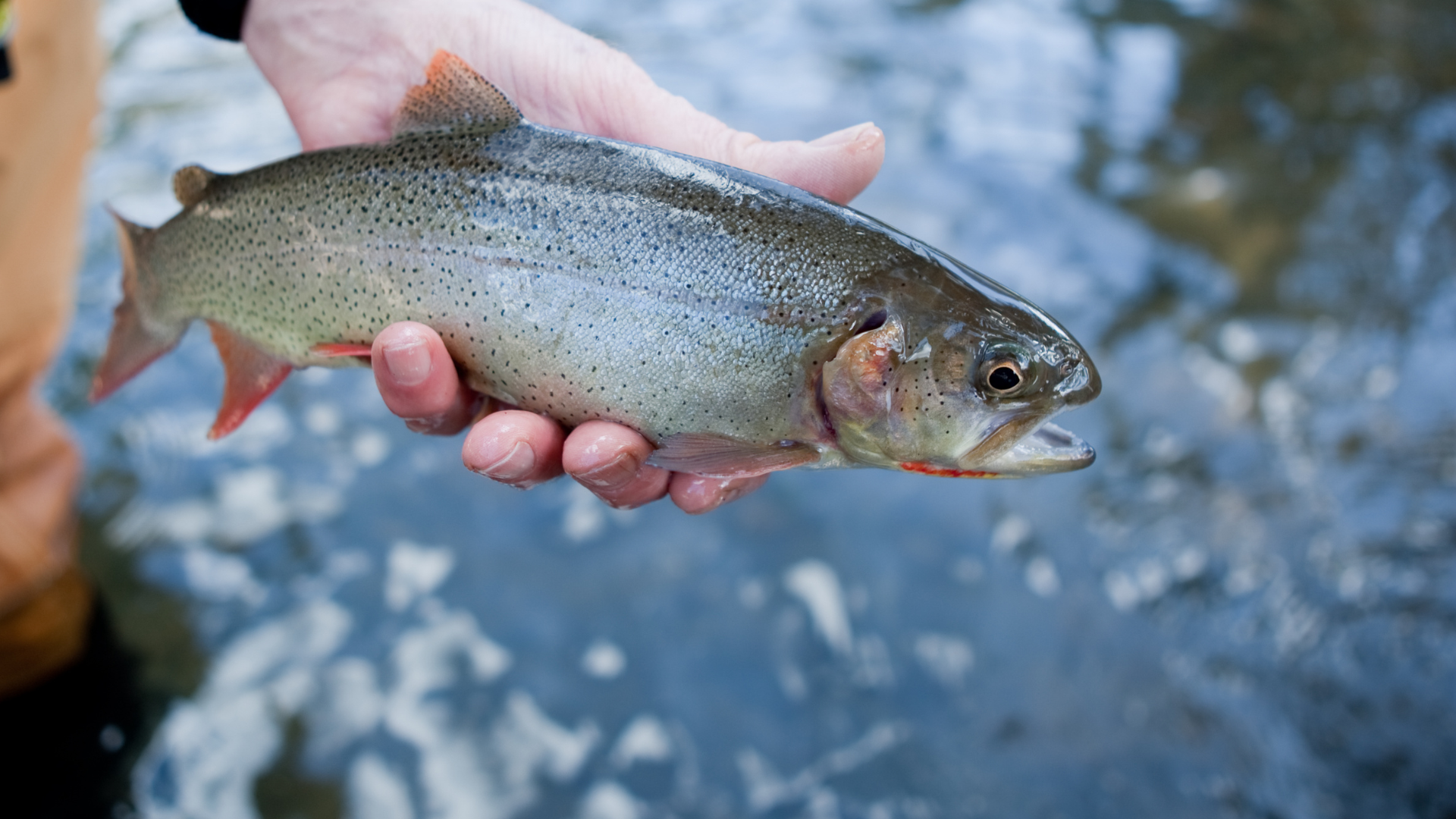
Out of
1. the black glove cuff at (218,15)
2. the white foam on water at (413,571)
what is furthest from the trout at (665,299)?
the white foam on water at (413,571)

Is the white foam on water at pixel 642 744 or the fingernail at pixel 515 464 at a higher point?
the fingernail at pixel 515 464

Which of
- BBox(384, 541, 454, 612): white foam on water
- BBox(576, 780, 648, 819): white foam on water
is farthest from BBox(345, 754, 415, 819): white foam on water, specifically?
BBox(384, 541, 454, 612): white foam on water

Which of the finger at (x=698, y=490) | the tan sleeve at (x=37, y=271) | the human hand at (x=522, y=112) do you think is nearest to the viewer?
the human hand at (x=522, y=112)

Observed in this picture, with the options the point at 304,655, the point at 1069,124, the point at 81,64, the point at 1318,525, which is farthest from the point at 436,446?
the point at 1069,124

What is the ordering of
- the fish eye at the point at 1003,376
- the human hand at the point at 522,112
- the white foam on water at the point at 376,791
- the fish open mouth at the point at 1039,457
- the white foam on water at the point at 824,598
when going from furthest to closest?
the white foam on water at the point at 824,598 < the white foam on water at the point at 376,791 < the human hand at the point at 522,112 < the fish open mouth at the point at 1039,457 < the fish eye at the point at 1003,376

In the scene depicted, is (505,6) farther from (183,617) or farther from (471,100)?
(183,617)

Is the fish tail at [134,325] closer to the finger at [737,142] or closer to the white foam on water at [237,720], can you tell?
the finger at [737,142]
